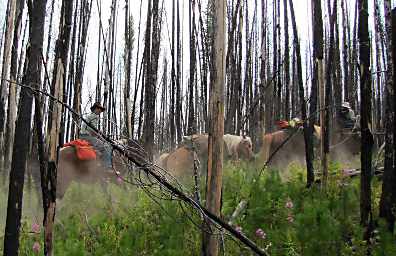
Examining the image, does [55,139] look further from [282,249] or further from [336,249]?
[336,249]

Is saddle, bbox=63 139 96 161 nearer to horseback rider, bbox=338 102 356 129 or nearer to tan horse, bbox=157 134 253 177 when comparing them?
tan horse, bbox=157 134 253 177

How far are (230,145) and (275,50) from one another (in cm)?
260

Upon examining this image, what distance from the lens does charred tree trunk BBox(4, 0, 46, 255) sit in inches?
106

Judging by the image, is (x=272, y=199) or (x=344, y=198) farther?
(x=272, y=199)

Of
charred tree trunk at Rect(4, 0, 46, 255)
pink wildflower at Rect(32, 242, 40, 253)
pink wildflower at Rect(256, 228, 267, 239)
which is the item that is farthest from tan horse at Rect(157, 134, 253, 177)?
charred tree trunk at Rect(4, 0, 46, 255)

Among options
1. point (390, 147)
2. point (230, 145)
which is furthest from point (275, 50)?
point (390, 147)

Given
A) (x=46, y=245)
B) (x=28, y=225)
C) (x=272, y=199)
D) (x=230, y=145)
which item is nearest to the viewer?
(x=46, y=245)

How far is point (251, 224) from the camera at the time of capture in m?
4.23

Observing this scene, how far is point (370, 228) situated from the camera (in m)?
3.49

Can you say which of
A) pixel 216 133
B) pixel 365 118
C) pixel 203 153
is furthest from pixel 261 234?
pixel 203 153

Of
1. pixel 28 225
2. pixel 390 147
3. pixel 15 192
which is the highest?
pixel 390 147

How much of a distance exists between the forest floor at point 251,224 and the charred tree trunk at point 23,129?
1247 millimetres

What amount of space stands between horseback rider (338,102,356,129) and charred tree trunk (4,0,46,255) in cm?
502

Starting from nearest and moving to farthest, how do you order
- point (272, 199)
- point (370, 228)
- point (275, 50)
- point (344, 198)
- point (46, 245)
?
point (46, 245) < point (370, 228) < point (344, 198) < point (272, 199) < point (275, 50)
